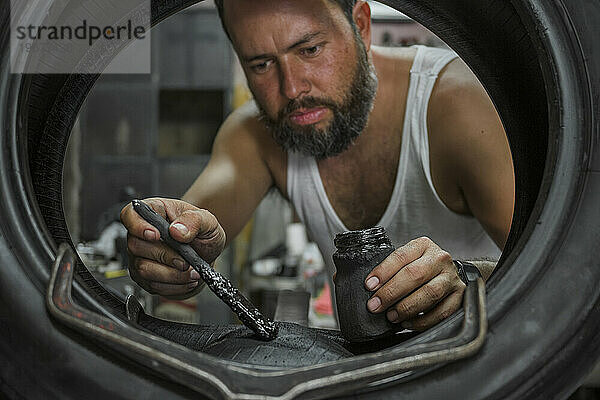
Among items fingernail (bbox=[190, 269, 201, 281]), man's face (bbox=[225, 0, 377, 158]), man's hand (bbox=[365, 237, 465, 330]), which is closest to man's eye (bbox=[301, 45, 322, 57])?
man's face (bbox=[225, 0, 377, 158])

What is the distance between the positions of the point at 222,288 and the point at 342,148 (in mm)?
676

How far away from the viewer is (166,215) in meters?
0.79

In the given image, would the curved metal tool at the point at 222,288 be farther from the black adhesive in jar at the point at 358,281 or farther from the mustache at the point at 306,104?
the mustache at the point at 306,104

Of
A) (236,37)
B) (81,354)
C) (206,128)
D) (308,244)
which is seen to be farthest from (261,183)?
(206,128)

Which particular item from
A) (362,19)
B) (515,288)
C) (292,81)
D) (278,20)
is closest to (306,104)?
(292,81)

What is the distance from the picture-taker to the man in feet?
3.09

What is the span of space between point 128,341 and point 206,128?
13.1 ft

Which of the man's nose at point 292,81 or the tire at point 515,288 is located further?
the man's nose at point 292,81

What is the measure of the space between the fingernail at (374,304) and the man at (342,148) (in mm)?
229

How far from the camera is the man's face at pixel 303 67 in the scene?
0.96m

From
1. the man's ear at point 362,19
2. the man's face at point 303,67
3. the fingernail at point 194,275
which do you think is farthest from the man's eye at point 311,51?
the fingernail at point 194,275

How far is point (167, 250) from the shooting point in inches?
29.7

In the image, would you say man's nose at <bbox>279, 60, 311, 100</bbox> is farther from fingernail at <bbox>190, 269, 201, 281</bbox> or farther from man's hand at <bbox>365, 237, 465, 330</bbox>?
man's hand at <bbox>365, 237, 465, 330</bbox>

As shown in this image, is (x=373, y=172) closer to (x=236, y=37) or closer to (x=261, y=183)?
(x=261, y=183)
